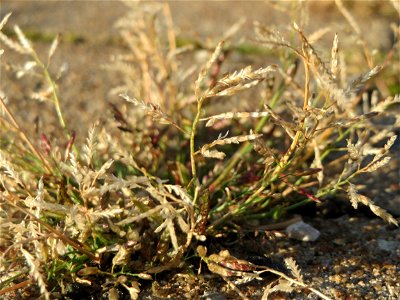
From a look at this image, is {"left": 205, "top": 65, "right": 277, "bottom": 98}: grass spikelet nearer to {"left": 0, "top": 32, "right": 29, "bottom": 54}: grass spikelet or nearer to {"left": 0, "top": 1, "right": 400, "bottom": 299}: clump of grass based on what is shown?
{"left": 0, "top": 1, "right": 400, "bottom": 299}: clump of grass

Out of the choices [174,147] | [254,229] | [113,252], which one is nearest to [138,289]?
[113,252]

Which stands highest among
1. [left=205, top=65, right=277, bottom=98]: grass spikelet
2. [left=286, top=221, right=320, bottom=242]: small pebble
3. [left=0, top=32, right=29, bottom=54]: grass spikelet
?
[left=0, top=32, right=29, bottom=54]: grass spikelet

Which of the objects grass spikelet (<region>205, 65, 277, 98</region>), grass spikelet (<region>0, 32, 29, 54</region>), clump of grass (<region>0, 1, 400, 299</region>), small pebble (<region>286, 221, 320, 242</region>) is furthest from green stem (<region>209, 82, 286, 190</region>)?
grass spikelet (<region>0, 32, 29, 54</region>)

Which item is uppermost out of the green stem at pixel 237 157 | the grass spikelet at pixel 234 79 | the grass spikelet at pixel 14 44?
the grass spikelet at pixel 14 44

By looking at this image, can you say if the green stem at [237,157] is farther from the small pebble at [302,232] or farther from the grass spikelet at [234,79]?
the grass spikelet at [234,79]

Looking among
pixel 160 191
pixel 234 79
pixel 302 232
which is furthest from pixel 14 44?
pixel 302 232

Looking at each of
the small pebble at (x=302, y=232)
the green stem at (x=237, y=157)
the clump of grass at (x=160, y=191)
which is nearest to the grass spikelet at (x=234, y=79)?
the clump of grass at (x=160, y=191)

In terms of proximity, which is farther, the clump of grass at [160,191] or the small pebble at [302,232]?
the small pebble at [302,232]

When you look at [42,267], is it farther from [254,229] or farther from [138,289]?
[254,229]

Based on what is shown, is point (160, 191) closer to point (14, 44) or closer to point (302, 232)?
point (302, 232)

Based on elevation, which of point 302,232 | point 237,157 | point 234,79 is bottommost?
point 302,232

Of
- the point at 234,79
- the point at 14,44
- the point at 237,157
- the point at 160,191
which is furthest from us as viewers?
the point at 237,157

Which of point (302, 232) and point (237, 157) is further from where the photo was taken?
point (237, 157)
